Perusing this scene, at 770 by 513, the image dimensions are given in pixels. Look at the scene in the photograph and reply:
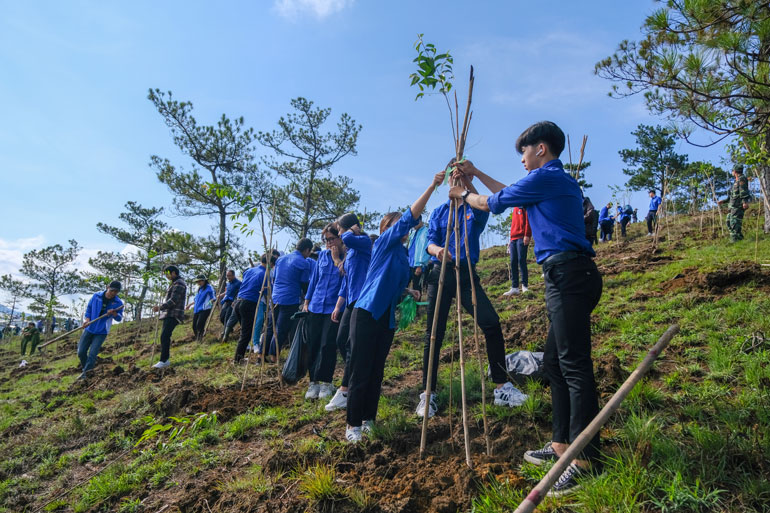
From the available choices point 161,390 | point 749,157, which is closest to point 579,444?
point 161,390

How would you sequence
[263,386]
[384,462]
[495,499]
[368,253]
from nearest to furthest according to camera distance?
[495,499], [384,462], [368,253], [263,386]

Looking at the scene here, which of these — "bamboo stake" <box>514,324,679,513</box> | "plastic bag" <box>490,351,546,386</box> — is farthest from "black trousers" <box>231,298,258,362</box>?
"bamboo stake" <box>514,324,679,513</box>

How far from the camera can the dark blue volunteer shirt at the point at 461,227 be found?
3.51 metres

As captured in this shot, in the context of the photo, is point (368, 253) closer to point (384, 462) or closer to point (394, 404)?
point (394, 404)

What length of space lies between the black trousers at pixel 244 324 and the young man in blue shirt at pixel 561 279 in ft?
17.8

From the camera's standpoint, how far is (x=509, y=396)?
129 inches

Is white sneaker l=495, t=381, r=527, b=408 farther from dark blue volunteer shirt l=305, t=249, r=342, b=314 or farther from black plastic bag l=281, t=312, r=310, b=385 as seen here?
black plastic bag l=281, t=312, r=310, b=385

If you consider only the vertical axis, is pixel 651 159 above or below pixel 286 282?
above

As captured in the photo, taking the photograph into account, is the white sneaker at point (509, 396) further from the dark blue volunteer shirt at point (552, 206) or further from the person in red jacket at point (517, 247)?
the person in red jacket at point (517, 247)

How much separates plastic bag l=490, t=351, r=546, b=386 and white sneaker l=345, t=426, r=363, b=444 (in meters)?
1.37

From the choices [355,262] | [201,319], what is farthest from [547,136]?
[201,319]

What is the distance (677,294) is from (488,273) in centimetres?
699

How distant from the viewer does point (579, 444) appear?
1.26 meters

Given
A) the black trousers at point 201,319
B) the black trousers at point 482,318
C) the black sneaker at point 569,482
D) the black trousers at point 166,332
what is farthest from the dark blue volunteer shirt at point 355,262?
the black trousers at point 201,319
